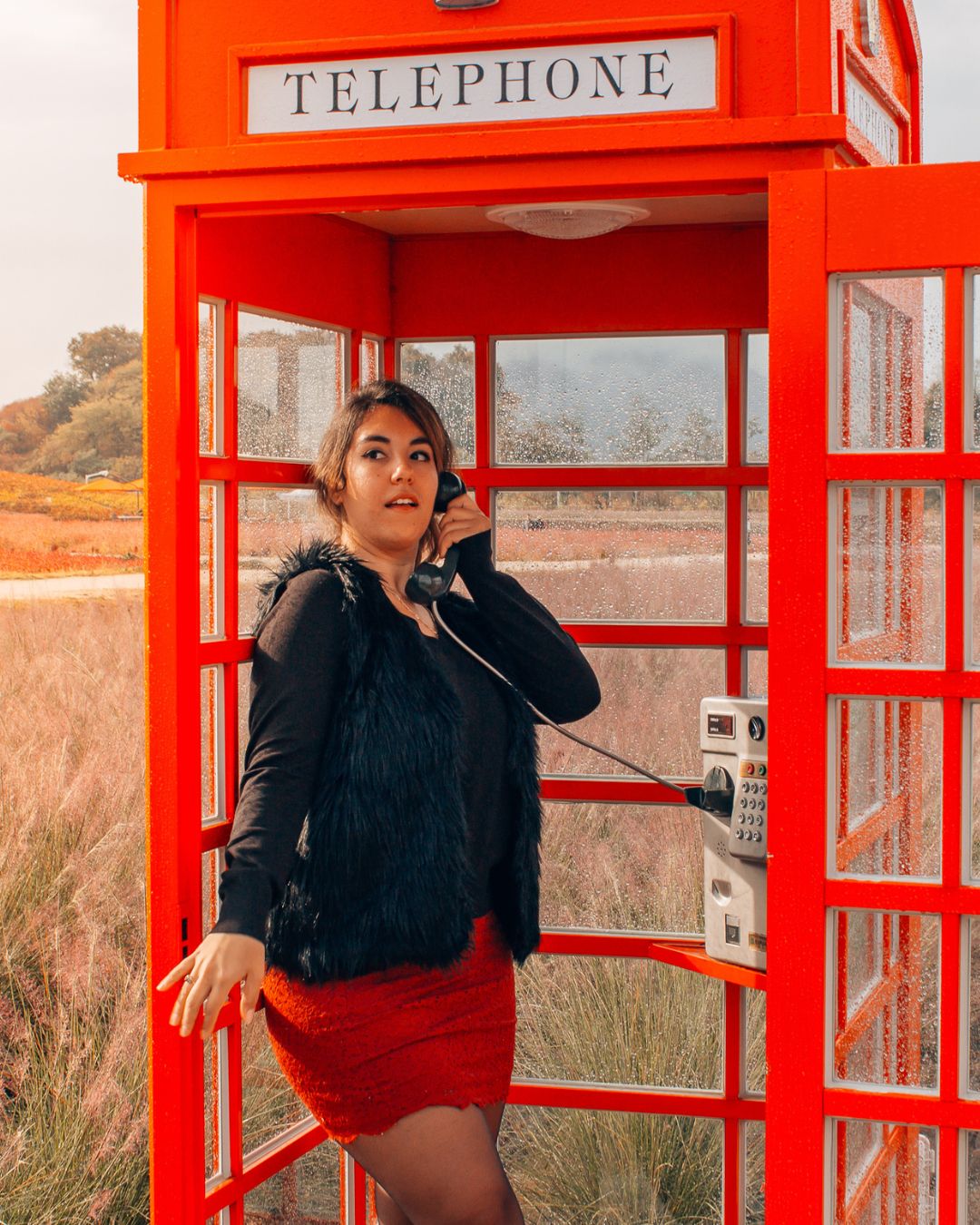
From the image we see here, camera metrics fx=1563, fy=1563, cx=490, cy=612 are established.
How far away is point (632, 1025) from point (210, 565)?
242 centimetres

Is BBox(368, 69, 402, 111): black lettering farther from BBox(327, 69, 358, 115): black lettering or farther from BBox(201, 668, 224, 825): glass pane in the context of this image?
BBox(201, 668, 224, 825): glass pane

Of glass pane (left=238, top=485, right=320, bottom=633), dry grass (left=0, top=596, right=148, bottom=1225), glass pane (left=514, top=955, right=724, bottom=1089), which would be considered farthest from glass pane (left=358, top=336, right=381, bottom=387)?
dry grass (left=0, top=596, right=148, bottom=1225)

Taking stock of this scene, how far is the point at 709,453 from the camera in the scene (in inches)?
168

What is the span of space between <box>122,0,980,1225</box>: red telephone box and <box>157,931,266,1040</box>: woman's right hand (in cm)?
50

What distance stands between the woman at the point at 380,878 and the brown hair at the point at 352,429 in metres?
0.10

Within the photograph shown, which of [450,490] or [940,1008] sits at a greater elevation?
[450,490]

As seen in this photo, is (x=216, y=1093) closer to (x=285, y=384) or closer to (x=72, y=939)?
(x=285, y=384)

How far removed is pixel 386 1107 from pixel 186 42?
7.03 feet

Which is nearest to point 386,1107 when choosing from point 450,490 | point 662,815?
point 450,490

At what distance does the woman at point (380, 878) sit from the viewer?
290 cm

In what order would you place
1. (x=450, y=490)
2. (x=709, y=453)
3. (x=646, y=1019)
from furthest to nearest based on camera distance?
(x=646, y=1019)
(x=709, y=453)
(x=450, y=490)

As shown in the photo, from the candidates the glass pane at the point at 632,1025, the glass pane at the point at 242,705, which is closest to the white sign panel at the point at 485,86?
the glass pane at the point at 242,705

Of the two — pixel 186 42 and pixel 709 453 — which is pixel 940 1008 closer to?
pixel 709 453

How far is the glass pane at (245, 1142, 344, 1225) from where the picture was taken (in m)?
4.02
